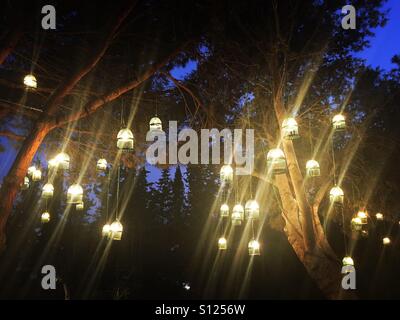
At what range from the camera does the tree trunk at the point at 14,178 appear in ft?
14.4

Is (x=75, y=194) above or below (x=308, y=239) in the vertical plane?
above

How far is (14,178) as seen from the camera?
176 inches

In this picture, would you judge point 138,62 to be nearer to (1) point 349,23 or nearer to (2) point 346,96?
(1) point 349,23

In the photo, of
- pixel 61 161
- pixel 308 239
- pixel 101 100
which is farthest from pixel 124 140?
pixel 308 239

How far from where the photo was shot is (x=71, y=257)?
59.5 ft

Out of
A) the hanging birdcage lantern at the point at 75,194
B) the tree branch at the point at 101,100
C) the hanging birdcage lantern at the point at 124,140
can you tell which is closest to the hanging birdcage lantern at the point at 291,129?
the hanging birdcage lantern at the point at 124,140

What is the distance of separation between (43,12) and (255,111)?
4593 mm

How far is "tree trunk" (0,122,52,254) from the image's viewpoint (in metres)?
4.39

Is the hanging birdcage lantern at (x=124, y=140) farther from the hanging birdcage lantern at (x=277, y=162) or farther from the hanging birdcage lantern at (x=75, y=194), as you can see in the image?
the hanging birdcage lantern at (x=277, y=162)

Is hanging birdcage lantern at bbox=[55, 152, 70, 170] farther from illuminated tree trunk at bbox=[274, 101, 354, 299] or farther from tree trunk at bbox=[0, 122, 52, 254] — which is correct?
illuminated tree trunk at bbox=[274, 101, 354, 299]

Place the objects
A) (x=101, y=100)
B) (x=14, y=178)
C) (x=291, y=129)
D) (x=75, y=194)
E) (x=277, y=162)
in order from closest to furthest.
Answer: (x=14, y=178), (x=277, y=162), (x=291, y=129), (x=101, y=100), (x=75, y=194)

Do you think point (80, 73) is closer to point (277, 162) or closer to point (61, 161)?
point (61, 161)

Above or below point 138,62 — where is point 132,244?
below
